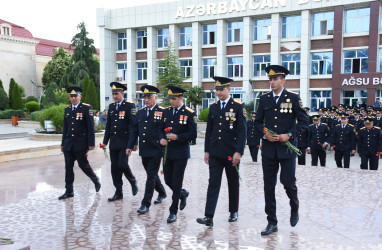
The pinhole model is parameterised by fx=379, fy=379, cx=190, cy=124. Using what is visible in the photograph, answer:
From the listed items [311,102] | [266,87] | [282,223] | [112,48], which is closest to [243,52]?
[266,87]

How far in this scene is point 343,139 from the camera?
11.2 m

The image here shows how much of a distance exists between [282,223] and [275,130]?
146 centimetres

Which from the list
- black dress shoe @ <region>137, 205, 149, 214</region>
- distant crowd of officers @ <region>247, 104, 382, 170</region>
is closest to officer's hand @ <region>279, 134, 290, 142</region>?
black dress shoe @ <region>137, 205, 149, 214</region>

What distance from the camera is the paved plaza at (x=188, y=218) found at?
15.7ft

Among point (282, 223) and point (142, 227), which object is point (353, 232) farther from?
point (142, 227)

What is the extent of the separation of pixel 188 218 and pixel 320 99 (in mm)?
28920

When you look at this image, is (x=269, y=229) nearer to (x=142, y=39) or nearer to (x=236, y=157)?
(x=236, y=157)

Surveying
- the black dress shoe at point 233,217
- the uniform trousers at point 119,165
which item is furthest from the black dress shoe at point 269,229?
the uniform trousers at point 119,165

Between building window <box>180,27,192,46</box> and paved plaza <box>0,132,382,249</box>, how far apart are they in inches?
1202

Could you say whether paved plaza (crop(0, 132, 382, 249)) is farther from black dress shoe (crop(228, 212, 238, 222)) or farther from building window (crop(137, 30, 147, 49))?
building window (crop(137, 30, 147, 49))

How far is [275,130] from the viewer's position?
511cm

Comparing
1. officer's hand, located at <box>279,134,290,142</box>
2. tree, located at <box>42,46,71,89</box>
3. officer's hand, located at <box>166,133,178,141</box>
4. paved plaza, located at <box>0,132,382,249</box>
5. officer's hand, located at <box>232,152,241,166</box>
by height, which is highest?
tree, located at <box>42,46,71,89</box>

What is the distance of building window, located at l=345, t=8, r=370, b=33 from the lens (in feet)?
98.7

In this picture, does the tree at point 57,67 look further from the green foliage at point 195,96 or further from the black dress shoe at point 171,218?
the black dress shoe at point 171,218
